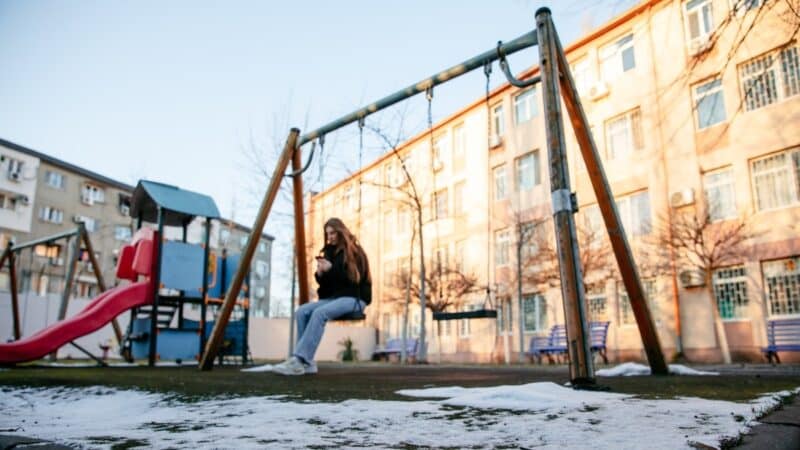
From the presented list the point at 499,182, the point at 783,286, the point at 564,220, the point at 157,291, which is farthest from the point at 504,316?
the point at 564,220

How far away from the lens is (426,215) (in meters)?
31.5

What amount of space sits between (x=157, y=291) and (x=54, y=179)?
151ft

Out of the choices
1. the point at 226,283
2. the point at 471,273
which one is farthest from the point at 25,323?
the point at 471,273

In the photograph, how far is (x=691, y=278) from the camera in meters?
18.2

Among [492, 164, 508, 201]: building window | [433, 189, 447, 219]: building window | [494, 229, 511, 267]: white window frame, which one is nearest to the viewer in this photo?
[494, 229, 511, 267]: white window frame

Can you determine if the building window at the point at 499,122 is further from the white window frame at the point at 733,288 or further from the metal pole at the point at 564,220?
the metal pole at the point at 564,220

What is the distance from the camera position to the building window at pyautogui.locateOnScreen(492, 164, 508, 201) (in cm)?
2743

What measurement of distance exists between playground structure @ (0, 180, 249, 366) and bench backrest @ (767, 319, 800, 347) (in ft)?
46.7

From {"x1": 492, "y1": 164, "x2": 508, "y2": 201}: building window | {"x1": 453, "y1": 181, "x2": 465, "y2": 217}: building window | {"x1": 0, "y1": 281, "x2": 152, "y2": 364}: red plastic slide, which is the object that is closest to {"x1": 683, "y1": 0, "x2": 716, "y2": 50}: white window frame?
{"x1": 492, "y1": 164, "x2": 508, "y2": 201}: building window

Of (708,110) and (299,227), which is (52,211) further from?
(708,110)

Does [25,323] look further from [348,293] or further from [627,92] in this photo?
[627,92]

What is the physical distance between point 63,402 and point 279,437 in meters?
2.56

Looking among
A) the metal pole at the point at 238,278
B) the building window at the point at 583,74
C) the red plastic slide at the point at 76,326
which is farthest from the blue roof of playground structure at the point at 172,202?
the building window at the point at 583,74

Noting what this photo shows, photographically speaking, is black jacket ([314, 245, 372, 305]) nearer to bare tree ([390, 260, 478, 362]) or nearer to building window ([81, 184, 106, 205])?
bare tree ([390, 260, 478, 362])
